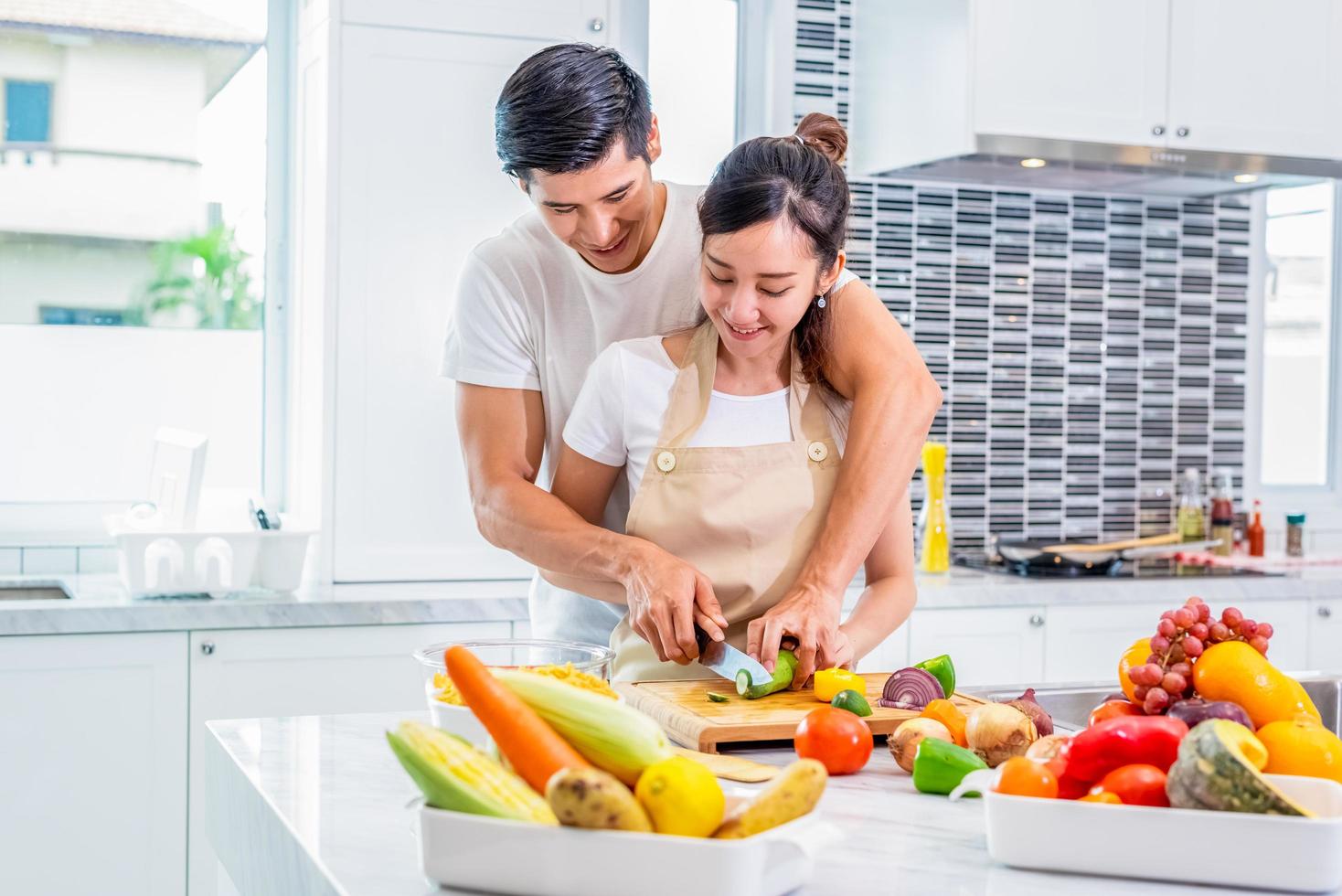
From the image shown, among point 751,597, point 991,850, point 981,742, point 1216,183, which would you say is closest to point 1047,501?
point 1216,183

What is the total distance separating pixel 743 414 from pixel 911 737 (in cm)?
54

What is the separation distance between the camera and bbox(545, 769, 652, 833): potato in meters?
0.90

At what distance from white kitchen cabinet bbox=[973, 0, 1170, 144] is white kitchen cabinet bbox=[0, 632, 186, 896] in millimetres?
2013

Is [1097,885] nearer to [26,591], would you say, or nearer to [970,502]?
[26,591]

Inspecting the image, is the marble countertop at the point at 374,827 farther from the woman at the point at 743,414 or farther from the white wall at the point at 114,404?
the white wall at the point at 114,404

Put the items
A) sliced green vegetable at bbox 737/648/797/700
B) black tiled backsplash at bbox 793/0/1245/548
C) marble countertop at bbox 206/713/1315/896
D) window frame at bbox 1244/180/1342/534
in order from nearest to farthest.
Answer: marble countertop at bbox 206/713/1315/896 → sliced green vegetable at bbox 737/648/797/700 → black tiled backsplash at bbox 793/0/1245/548 → window frame at bbox 1244/180/1342/534

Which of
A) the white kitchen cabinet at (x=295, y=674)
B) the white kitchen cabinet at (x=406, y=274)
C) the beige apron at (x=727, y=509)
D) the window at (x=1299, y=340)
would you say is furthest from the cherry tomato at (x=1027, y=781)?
the window at (x=1299, y=340)

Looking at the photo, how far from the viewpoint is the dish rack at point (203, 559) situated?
8.70 feet

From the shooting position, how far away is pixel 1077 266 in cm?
380

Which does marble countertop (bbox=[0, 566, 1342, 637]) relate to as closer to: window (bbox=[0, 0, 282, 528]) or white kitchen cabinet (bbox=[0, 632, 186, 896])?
white kitchen cabinet (bbox=[0, 632, 186, 896])

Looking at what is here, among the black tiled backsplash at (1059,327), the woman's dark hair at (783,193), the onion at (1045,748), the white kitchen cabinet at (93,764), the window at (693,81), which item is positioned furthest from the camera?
the black tiled backsplash at (1059,327)

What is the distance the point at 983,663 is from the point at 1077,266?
1.21 meters

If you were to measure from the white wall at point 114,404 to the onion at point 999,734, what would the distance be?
240 centimetres

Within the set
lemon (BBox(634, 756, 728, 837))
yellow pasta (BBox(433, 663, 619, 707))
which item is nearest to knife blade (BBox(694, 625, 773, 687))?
yellow pasta (BBox(433, 663, 619, 707))
